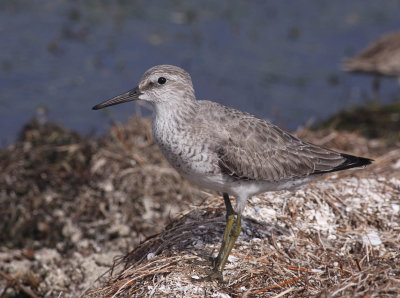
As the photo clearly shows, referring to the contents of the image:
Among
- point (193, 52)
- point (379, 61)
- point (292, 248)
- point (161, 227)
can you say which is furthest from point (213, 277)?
point (193, 52)

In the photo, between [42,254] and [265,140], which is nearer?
[265,140]

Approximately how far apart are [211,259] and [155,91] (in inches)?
63.5

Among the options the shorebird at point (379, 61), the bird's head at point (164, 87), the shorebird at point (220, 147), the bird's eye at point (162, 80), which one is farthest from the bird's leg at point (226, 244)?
the shorebird at point (379, 61)

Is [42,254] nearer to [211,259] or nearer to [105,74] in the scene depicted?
[211,259]

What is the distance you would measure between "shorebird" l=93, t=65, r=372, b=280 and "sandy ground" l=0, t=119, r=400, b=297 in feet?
1.31

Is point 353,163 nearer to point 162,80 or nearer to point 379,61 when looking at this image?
point 162,80

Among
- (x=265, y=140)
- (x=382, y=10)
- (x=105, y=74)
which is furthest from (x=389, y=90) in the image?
(x=265, y=140)

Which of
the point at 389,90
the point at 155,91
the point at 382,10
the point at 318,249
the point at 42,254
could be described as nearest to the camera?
the point at 155,91

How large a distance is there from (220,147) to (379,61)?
8.26 m

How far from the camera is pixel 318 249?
5723mm

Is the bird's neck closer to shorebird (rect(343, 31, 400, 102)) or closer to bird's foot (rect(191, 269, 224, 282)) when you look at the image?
bird's foot (rect(191, 269, 224, 282))

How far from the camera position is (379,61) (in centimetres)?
1245

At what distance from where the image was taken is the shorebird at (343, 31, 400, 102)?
12.4m

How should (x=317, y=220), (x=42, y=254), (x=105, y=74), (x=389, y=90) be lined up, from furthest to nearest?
1. (x=389, y=90)
2. (x=105, y=74)
3. (x=42, y=254)
4. (x=317, y=220)
